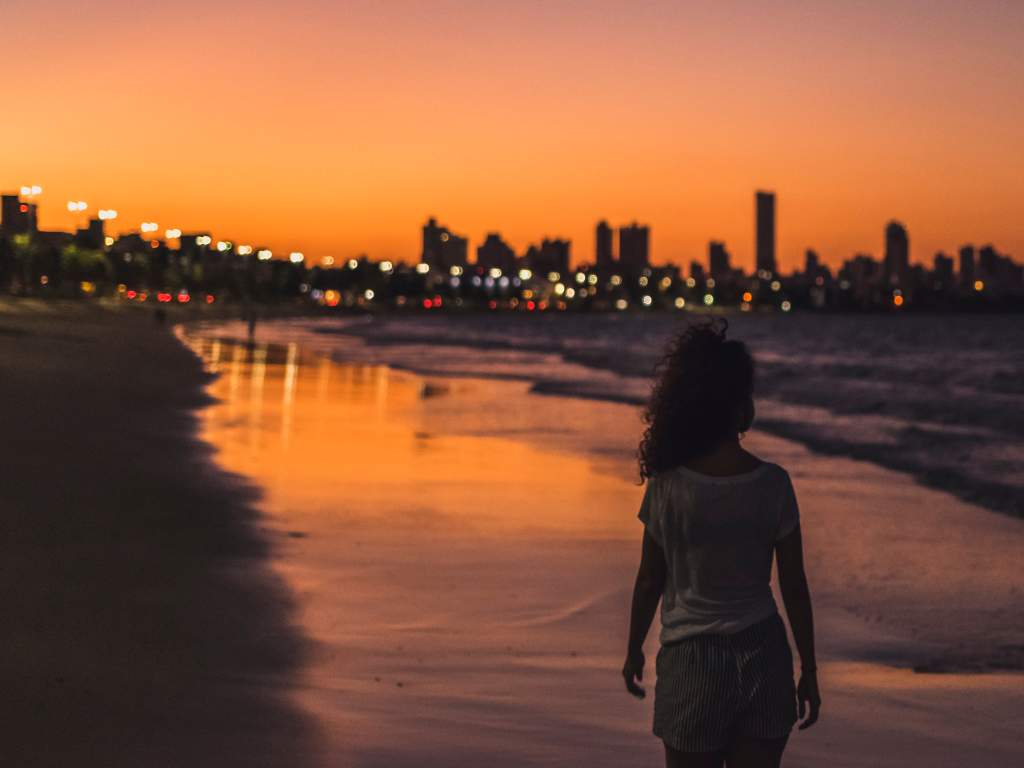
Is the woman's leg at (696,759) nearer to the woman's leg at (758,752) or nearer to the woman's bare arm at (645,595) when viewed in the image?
the woman's leg at (758,752)

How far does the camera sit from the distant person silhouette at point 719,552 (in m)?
4.11

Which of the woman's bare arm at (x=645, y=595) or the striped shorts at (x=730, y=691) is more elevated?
the woman's bare arm at (x=645, y=595)

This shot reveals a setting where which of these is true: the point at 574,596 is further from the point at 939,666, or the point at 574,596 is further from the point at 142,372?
the point at 142,372

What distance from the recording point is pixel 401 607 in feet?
32.1

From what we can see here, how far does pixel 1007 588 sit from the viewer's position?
37.6 ft

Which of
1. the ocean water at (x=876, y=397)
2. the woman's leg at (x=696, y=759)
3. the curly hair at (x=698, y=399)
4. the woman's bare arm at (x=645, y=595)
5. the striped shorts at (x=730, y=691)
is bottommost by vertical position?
the ocean water at (x=876, y=397)

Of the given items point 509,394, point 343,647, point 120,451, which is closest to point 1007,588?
point 343,647

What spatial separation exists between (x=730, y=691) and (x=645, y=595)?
1.18 feet

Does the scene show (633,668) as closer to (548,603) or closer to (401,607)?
(401,607)

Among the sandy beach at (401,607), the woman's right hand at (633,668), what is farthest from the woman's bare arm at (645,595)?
the sandy beach at (401,607)

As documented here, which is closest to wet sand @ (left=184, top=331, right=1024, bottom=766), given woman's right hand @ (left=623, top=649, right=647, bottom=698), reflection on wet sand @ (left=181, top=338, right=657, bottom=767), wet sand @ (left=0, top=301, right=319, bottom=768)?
reflection on wet sand @ (left=181, top=338, right=657, bottom=767)

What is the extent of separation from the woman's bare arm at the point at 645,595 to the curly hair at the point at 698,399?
25cm

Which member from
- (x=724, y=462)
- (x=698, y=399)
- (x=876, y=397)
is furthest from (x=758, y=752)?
(x=876, y=397)

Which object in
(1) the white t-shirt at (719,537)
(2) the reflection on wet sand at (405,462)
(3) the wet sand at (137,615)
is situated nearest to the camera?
(1) the white t-shirt at (719,537)
